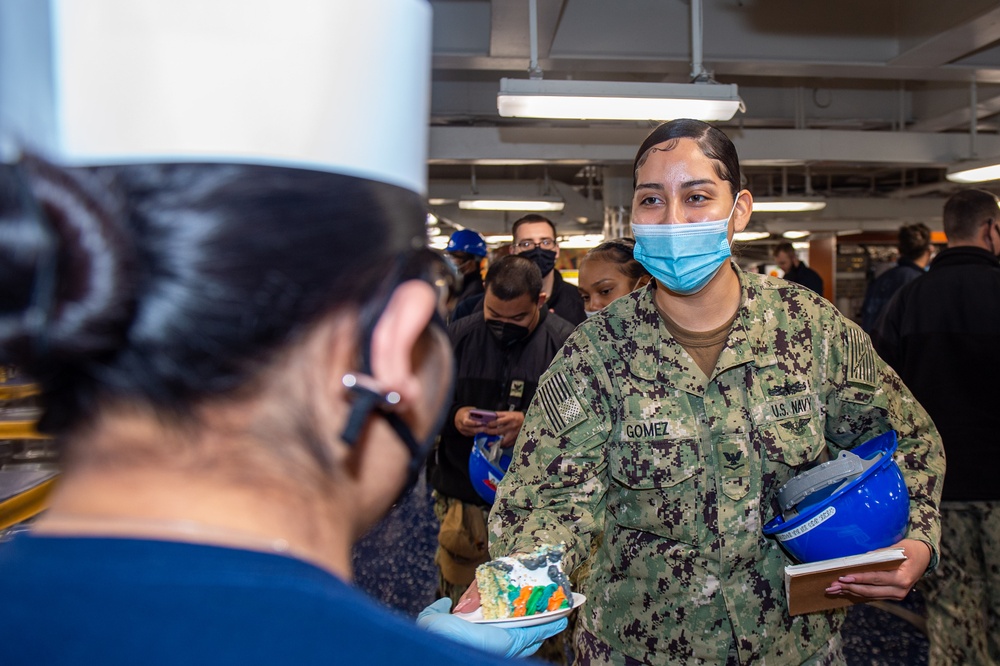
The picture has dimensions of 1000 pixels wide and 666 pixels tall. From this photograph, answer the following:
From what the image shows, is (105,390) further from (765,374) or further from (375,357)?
(765,374)

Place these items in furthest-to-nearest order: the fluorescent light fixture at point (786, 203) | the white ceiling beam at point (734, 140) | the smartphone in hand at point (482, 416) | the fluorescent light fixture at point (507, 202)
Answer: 1. the fluorescent light fixture at point (786, 203)
2. the fluorescent light fixture at point (507, 202)
3. the white ceiling beam at point (734, 140)
4. the smartphone in hand at point (482, 416)

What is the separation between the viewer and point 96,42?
0.48 meters

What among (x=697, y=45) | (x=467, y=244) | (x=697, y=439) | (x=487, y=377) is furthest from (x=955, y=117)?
(x=697, y=439)

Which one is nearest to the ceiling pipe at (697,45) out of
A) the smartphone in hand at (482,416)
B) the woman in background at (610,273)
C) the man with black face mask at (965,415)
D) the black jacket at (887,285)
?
the woman in background at (610,273)

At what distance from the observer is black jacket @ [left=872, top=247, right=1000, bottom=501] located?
279cm

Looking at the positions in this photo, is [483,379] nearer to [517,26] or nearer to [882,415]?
[882,415]

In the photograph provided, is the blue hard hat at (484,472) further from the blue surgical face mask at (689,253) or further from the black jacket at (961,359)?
the black jacket at (961,359)

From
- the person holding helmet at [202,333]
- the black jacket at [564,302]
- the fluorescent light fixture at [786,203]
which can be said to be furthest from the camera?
the fluorescent light fixture at [786,203]

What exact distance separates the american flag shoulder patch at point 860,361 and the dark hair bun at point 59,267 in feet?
4.86

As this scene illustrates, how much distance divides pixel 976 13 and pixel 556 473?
465 centimetres

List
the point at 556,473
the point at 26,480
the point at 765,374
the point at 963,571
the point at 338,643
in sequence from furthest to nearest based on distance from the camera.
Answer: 1. the point at 963,571
2. the point at 26,480
3. the point at 765,374
4. the point at 556,473
5. the point at 338,643

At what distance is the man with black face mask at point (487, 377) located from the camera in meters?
2.80

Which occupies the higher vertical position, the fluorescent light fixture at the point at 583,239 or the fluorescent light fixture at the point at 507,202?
the fluorescent light fixture at the point at 507,202

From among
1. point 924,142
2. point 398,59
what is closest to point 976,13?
point 924,142
